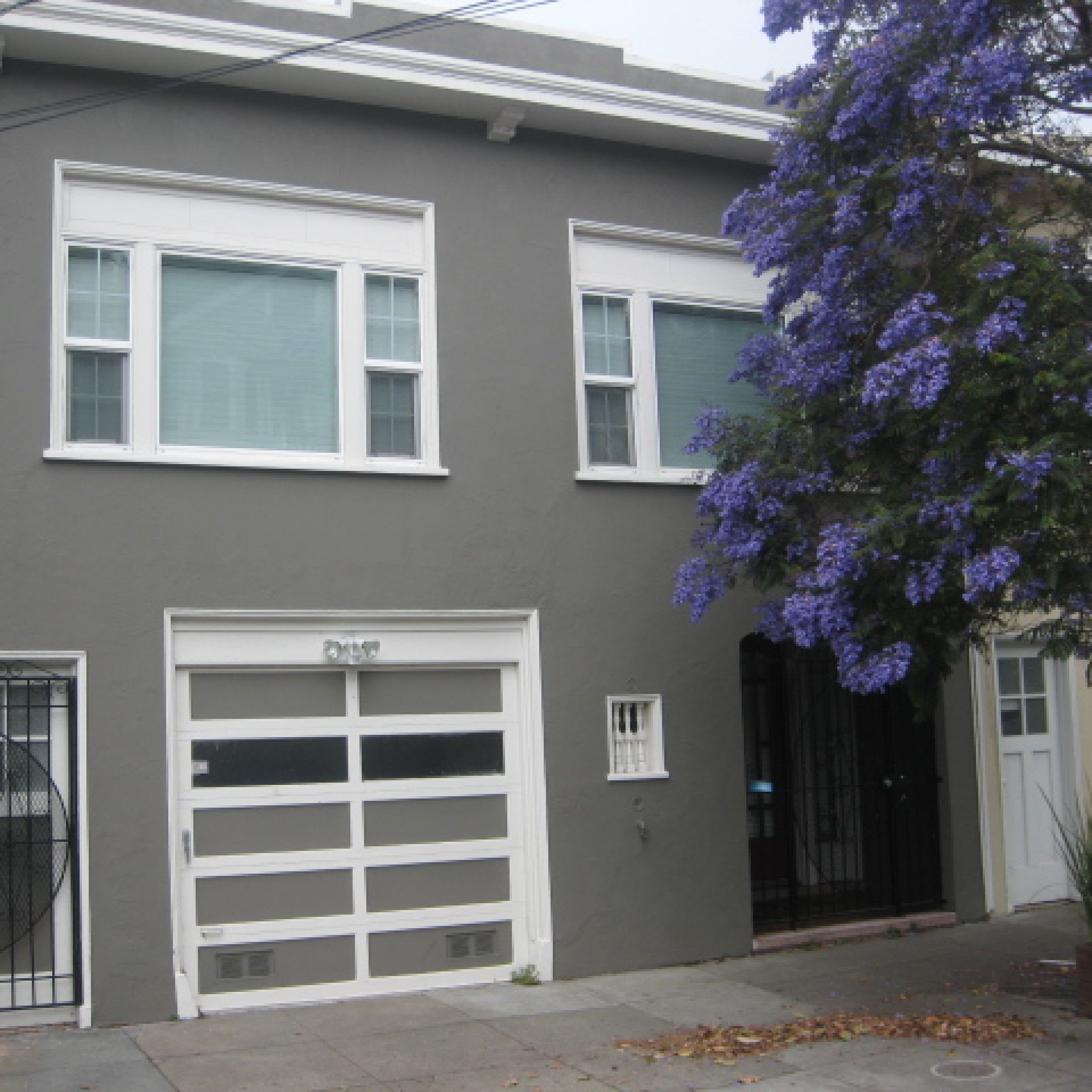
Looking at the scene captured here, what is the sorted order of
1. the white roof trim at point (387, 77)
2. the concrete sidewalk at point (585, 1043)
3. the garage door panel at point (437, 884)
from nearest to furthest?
1. the concrete sidewalk at point (585, 1043)
2. the white roof trim at point (387, 77)
3. the garage door panel at point (437, 884)

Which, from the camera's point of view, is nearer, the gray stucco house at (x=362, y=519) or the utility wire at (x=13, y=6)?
the utility wire at (x=13, y=6)

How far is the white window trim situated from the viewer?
368 inches

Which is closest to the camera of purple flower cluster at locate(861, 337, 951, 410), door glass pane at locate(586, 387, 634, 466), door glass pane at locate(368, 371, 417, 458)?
purple flower cluster at locate(861, 337, 951, 410)

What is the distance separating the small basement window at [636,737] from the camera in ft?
34.9

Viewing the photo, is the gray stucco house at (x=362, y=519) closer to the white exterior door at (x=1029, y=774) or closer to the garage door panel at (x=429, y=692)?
the garage door panel at (x=429, y=692)

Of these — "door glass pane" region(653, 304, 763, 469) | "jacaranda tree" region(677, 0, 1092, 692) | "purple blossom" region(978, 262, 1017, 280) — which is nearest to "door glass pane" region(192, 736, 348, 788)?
"jacaranda tree" region(677, 0, 1092, 692)

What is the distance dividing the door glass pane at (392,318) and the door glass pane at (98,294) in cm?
170

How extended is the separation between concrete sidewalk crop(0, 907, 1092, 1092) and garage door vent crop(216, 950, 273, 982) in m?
0.27

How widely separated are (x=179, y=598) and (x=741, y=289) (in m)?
5.21

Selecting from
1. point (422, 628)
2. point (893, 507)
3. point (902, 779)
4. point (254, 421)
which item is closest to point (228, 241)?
point (254, 421)

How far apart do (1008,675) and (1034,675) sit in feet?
1.13

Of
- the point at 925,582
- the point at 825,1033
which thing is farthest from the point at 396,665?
the point at 925,582

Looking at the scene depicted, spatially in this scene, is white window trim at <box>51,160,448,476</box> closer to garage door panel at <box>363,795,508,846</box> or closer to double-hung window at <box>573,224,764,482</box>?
double-hung window at <box>573,224,764,482</box>

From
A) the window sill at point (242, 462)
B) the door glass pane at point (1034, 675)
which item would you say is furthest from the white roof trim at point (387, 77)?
→ the door glass pane at point (1034, 675)
